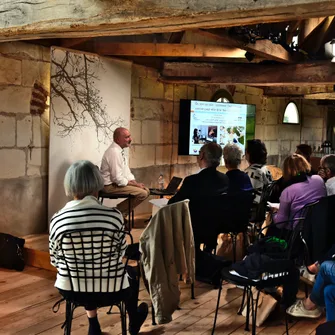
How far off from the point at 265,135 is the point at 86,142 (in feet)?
15.8

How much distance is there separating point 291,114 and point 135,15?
8398 millimetres

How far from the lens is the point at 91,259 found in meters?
2.54

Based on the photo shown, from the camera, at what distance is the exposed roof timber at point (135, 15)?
233cm

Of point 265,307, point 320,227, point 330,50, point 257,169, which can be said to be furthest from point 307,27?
point 265,307

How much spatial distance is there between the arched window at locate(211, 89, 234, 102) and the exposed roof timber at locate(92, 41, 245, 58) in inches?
84.1

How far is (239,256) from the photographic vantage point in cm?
452

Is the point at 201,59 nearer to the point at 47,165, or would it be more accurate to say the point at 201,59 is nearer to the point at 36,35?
the point at 47,165

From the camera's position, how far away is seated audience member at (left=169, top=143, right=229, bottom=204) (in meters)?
3.64

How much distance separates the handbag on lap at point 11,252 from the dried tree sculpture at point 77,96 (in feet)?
4.14

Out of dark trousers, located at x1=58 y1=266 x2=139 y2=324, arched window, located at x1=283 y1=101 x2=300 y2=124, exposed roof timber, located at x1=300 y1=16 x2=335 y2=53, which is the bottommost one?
dark trousers, located at x1=58 y1=266 x2=139 y2=324

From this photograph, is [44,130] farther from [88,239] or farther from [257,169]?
[88,239]

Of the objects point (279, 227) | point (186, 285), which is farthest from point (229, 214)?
point (186, 285)

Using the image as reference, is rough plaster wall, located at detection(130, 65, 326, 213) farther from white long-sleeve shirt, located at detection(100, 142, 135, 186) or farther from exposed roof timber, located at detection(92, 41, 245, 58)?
white long-sleeve shirt, located at detection(100, 142, 135, 186)

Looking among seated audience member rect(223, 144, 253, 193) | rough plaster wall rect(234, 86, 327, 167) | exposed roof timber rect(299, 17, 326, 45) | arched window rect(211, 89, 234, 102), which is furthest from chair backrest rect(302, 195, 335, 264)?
rough plaster wall rect(234, 86, 327, 167)
